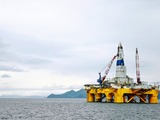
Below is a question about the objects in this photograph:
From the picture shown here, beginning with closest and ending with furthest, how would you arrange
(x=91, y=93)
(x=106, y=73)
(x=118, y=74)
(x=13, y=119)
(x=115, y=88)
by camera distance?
1. (x=13, y=119)
2. (x=115, y=88)
3. (x=118, y=74)
4. (x=91, y=93)
5. (x=106, y=73)

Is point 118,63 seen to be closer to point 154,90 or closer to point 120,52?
point 120,52

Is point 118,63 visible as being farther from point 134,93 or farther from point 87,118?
point 87,118

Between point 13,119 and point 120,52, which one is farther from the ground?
point 120,52

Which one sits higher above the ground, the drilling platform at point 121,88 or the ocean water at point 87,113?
the drilling platform at point 121,88

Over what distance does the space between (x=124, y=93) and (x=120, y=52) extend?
1656 centimetres

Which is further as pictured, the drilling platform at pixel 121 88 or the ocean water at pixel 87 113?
the drilling platform at pixel 121 88

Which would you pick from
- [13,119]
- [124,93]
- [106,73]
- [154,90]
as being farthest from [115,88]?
[13,119]

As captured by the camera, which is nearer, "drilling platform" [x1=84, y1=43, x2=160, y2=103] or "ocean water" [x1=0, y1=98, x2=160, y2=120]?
"ocean water" [x1=0, y1=98, x2=160, y2=120]

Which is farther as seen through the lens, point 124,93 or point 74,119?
point 124,93

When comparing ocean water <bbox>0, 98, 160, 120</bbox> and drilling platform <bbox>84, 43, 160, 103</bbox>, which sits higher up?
drilling platform <bbox>84, 43, 160, 103</bbox>

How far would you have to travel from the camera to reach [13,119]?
197 ft

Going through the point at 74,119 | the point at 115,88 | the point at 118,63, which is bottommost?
the point at 74,119

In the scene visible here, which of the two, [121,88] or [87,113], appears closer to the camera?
[87,113]

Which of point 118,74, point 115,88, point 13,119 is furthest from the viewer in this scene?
point 118,74
